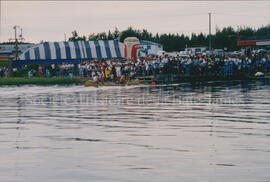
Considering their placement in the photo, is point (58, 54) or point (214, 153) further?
point (58, 54)

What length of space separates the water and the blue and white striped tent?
42.1m

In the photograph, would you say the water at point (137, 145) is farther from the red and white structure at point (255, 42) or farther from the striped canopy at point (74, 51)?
the red and white structure at point (255, 42)

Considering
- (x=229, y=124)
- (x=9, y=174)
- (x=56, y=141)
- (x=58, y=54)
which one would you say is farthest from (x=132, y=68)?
(x=9, y=174)

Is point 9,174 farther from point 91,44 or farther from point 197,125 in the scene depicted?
point 91,44

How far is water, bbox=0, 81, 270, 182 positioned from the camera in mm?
8938

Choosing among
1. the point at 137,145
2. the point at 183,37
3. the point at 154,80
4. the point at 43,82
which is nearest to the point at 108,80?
the point at 154,80

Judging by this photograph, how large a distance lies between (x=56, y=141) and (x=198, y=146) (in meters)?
3.59

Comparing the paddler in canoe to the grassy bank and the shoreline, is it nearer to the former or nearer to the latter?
the shoreline

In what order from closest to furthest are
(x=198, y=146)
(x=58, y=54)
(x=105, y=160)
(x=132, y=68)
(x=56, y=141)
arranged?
(x=105, y=160) < (x=198, y=146) < (x=56, y=141) < (x=132, y=68) < (x=58, y=54)

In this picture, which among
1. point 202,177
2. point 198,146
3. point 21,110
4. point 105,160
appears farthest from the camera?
point 21,110

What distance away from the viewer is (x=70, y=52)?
62.7 metres

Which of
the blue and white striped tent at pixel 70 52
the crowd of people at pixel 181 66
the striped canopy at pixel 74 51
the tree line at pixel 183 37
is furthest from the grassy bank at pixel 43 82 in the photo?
the tree line at pixel 183 37

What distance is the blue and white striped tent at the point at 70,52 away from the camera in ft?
202

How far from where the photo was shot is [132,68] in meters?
43.6
